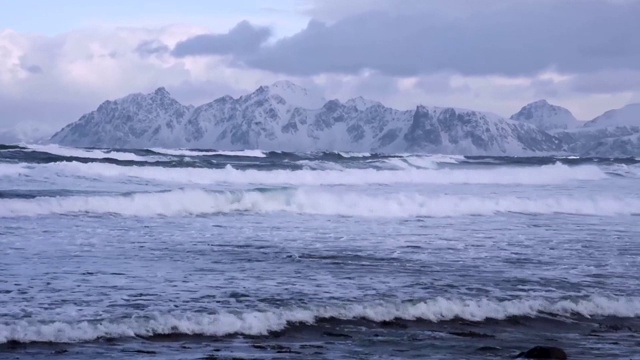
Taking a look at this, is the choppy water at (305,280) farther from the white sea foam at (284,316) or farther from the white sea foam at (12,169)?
the white sea foam at (12,169)

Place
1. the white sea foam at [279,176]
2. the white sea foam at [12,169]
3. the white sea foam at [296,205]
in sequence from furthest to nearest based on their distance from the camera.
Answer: the white sea foam at [279,176] → the white sea foam at [12,169] → the white sea foam at [296,205]

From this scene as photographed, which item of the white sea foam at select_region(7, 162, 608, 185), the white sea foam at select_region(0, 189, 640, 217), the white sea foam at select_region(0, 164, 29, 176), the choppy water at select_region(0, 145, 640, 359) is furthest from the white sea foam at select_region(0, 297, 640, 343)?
the white sea foam at select_region(7, 162, 608, 185)

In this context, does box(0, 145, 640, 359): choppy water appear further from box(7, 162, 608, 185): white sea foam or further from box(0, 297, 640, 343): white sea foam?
box(7, 162, 608, 185): white sea foam

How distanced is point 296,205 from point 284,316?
1609 cm

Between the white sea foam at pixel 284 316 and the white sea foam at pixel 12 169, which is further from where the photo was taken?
the white sea foam at pixel 12 169

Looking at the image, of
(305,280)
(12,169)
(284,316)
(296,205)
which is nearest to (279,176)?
(12,169)

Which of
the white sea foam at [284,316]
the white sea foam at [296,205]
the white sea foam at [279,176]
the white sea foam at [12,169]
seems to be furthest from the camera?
the white sea foam at [279,176]

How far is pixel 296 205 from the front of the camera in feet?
87.1

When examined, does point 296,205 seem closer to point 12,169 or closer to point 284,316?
point 284,316

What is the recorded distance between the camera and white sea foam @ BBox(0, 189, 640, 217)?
23.7 meters

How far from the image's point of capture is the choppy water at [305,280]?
9.49 metres

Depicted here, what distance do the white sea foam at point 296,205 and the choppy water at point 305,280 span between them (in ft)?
0.34

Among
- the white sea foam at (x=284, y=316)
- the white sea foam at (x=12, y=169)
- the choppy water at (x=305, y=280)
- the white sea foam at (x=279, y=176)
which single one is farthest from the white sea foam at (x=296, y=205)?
the white sea foam at (x=279, y=176)

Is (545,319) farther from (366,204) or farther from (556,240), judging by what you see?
(366,204)
